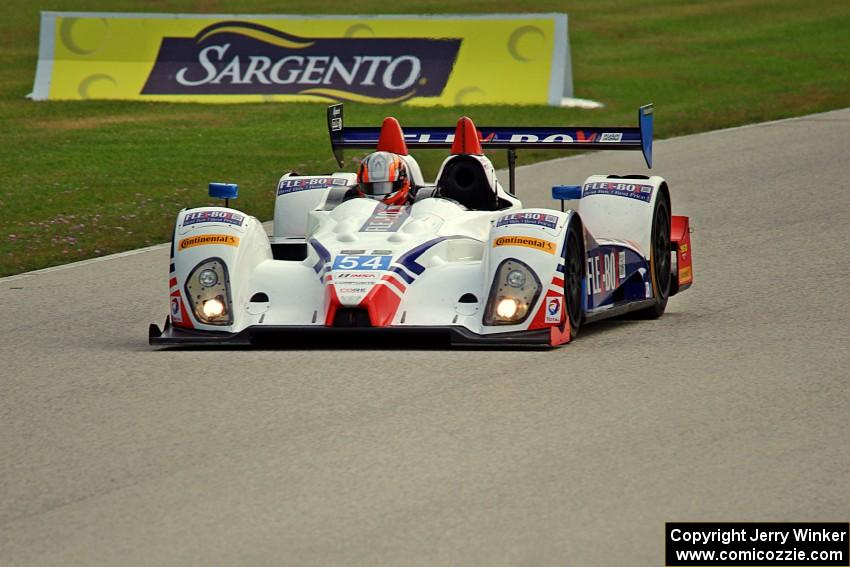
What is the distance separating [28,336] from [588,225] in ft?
11.0

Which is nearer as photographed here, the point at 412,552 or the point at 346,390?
the point at 412,552

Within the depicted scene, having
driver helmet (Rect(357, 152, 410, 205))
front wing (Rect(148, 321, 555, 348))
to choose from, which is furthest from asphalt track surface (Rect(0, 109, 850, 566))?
driver helmet (Rect(357, 152, 410, 205))

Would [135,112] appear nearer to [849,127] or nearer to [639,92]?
[639,92]

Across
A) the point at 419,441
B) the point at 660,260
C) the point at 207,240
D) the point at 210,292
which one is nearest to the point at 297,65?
the point at 660,260

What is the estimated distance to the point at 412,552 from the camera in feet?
16.3

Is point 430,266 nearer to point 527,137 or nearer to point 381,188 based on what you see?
point 381,188

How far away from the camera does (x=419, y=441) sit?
631 cm

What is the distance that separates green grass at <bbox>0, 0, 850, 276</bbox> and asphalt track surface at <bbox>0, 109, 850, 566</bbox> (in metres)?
4.85

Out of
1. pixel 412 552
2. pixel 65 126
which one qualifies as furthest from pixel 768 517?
pixel 65 126

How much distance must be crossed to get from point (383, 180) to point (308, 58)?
14317 millimetres

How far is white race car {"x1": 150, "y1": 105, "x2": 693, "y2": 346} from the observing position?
8234 mm

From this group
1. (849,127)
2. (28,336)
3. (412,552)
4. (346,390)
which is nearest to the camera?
(412,552)

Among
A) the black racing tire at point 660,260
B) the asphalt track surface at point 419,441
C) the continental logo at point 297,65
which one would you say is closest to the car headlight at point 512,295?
the asphalt track surface at point 419,441

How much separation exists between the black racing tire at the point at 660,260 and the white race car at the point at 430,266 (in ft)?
0.08
